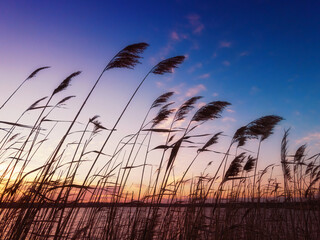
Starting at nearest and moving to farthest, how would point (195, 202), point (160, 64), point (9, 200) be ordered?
point (160, 64) → point (9, 200) → point (195, 202)

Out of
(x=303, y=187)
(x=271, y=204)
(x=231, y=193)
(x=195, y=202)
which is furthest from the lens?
(x=271, y=204)

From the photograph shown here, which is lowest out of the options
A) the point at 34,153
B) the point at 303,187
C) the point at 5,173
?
the point at 5,173

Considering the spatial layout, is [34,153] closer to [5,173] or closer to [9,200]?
[5,173]

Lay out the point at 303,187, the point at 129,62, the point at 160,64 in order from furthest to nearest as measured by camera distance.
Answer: the point at 303,187 < the point at 160,64 < the point at 129,62

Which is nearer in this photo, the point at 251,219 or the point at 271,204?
the point at 251,219

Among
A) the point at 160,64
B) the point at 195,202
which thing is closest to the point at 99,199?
the point at 195,202

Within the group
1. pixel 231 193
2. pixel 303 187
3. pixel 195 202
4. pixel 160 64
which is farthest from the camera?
pixel 303 187

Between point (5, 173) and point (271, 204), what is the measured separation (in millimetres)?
7642

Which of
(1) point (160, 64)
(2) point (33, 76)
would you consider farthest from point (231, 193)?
(2) point (33, 76)

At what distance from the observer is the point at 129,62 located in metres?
2.77

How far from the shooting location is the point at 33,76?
3967 mm

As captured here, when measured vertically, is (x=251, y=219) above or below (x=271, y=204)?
below

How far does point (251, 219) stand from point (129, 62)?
5.23 meters

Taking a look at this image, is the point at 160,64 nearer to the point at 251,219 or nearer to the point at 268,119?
the point at 268,119
